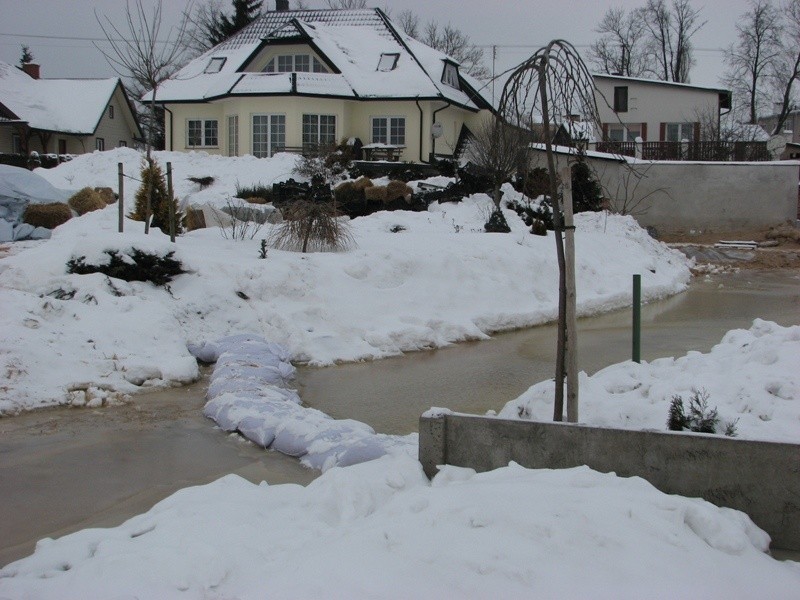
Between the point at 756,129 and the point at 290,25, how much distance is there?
29.0m

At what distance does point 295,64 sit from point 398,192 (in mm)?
12996

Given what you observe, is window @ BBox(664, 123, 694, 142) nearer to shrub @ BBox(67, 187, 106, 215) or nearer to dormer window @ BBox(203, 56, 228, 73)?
dormer window @ BBox(203, 56, 228, 73)

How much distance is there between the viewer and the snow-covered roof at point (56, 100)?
47.2m

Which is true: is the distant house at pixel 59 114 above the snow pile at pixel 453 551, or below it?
above

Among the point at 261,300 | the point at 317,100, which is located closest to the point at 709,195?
the point at 317,100

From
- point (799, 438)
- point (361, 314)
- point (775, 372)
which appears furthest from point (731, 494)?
point (361, 314)

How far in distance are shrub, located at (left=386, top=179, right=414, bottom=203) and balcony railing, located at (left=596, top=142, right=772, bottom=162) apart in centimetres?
1198

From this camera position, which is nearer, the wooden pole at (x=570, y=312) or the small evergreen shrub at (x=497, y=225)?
the wooden pole at (x=570, y=312)

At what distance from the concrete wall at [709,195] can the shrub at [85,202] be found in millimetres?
16192

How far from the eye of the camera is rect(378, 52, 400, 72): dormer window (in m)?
36.2

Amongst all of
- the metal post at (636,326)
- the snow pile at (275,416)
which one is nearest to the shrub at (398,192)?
the snow pile at (275,416)

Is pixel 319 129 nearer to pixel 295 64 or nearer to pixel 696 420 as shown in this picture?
pixel 295 64

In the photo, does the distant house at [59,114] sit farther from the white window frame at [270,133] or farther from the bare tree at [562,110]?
the bare tree at [562,110]

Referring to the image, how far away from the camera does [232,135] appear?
3494cm
